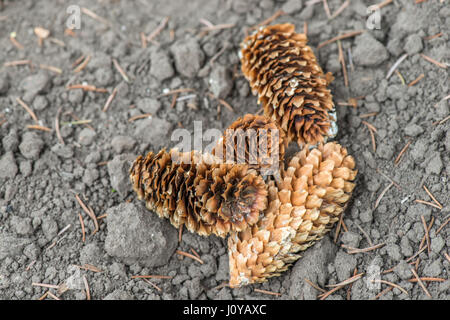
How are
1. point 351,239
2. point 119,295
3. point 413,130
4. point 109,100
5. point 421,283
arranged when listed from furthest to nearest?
1. point 109,100
2. point 413,130
3. point 351,239
4. point 119,295
5. point 421,283

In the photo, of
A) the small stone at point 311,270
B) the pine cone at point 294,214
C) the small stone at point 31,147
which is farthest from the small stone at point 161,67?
the small stone at point 311,270

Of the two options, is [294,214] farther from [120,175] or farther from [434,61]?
[434,61]

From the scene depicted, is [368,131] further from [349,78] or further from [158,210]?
[158,210]

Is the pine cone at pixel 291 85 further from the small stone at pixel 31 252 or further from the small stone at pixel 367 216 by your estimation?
the small stone at pixel 31 252

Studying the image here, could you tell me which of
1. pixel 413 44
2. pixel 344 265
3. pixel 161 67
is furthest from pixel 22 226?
pixel 413 44

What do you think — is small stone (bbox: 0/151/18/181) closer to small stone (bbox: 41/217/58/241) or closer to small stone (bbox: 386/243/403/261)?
small stone (bbox: 41/217/58/241)

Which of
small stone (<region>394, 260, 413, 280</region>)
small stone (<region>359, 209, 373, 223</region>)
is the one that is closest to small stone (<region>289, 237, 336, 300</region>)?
small stone (<region>359, 209, 373, 223</region>)

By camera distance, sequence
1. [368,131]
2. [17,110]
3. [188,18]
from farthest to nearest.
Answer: [188,18] → [17,110] → [368,131]
